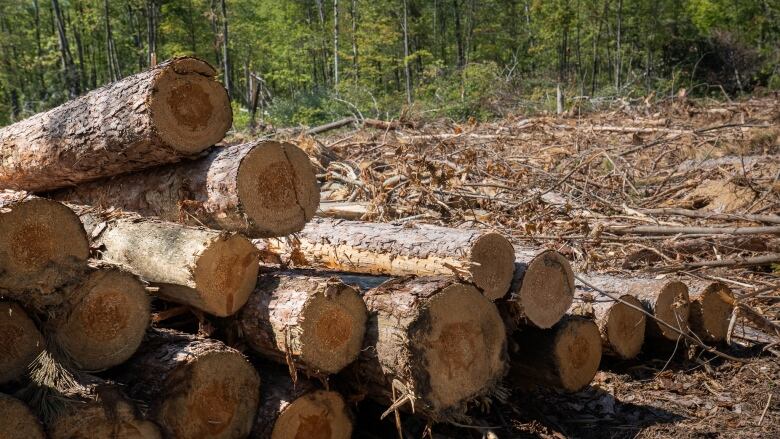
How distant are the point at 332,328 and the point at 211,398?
24.4 inches

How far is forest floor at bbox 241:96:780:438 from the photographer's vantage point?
140 inches

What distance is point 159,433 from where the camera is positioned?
2625mm

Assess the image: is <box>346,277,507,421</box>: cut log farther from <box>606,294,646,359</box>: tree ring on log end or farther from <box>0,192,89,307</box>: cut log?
<box>0,192,89,307</box>: cut log

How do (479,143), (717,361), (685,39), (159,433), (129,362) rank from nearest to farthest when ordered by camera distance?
(159,433) < (129,362) < (717,361) < (479,143) < (685,39)

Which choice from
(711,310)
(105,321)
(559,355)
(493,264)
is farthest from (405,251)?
(711,310)

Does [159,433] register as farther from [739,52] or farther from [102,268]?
[739,52]

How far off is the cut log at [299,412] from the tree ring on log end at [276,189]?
2.68 feet

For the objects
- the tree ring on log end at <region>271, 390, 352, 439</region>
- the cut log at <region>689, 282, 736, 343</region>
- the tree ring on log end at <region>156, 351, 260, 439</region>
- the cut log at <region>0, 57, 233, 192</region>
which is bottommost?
the cut log at <region>689, 282, 736, 343</region>

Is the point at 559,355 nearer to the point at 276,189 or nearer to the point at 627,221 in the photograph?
the point at 276,189

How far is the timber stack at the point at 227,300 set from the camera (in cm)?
256

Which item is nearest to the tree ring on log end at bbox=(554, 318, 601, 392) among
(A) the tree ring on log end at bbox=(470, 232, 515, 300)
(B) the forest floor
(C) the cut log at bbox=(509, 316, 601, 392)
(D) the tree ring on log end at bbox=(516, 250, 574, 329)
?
(C) the cut log at bbox=(509, 316, 601, 392)

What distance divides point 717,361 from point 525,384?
5.07 ft

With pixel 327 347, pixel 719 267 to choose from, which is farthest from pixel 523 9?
pixel 327 347

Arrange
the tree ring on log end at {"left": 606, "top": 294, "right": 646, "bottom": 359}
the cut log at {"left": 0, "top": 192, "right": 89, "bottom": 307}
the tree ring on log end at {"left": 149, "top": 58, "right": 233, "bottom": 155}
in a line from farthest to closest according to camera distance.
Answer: the tree ring on log end at {"left": 606, "top": 294, "right": 646, "bottom": 359} → the tree ring on log end at {"left": 149, "top": 58, "right": 233, "bottom": 155} → the cut log at {"left": 0, "top": 192, "right": 89, "bottom": 307}
